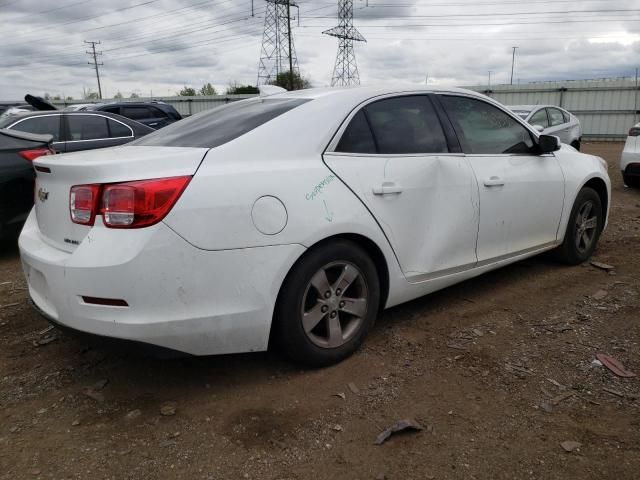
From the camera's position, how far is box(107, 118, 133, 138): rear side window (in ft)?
26.3

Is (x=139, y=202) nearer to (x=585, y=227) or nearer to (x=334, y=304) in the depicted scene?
(x=334, y=304)

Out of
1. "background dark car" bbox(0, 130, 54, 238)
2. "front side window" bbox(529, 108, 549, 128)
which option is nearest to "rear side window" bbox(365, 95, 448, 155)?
"background dark car" bbox(0, 130, 54, 238)

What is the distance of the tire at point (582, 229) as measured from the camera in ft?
15.5

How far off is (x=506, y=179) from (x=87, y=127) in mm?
6074

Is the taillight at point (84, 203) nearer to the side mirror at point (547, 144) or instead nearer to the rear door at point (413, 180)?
the rear door at point (413, 180)

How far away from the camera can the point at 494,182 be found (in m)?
3.80

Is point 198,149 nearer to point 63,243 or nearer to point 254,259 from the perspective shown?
point 254,259

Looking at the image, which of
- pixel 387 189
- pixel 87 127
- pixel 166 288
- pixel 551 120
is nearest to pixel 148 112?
pixel 87 127

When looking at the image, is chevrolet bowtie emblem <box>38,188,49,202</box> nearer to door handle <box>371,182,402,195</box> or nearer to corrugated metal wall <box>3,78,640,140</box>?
door handle <box>371,182,402,195</box>

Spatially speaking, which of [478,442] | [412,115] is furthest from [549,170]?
[478,442]

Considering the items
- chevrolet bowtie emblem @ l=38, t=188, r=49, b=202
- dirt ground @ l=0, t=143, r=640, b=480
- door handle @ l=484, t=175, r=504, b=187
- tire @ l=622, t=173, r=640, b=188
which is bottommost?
tire @ l=622, t=173, r=640, b=188

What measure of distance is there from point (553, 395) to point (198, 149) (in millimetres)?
2154

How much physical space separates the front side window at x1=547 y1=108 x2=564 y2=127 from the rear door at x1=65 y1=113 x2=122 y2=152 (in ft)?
30.9

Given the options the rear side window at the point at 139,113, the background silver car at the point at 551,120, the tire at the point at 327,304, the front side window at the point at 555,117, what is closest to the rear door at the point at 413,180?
the tire at the point at 327,304
